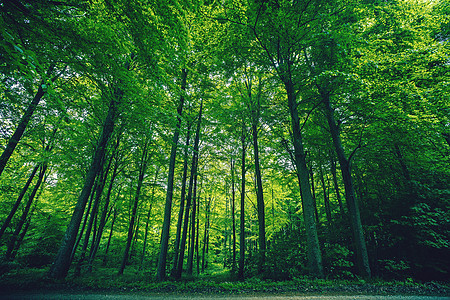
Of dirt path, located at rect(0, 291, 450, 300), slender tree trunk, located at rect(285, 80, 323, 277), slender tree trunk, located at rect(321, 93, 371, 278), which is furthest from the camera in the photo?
slender tree trunk, located at rect(321, 93, 371, 278)

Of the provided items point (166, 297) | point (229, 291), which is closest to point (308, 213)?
point (229, 291)

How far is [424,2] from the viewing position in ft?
28.5

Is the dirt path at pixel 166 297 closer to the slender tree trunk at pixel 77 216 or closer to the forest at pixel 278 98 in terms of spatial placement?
the slender tree trunk at pixel 77 216

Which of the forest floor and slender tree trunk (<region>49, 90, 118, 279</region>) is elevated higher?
slender tree trunk (<region>49, 90, 118, 279</region>)

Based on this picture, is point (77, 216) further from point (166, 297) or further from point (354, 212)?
point (354, 212)

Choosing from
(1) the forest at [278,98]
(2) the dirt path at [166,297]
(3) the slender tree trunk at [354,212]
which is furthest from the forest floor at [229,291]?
(3) the slender tree trunk at [354,212]

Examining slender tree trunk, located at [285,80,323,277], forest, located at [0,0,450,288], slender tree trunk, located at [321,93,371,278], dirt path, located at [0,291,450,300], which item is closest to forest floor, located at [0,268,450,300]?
dirt path, located at [0,291,450,300]

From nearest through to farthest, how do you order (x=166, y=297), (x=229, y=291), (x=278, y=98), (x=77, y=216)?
1. (x=166, y=297)
2. (x=229, y=291)
3. (x=77, y=216)
4. (x=278, y=98)

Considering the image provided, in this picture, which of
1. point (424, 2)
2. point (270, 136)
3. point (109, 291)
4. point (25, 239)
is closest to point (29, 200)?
point (25, 239)

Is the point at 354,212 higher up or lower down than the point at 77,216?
higher up

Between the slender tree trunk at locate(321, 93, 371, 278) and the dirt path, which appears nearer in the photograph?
the dirt path

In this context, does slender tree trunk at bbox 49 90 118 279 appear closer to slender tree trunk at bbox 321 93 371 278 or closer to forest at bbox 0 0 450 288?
forest at bbox 0 0 450 288

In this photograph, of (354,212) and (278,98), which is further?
(278,98)

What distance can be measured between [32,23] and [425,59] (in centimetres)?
1190
